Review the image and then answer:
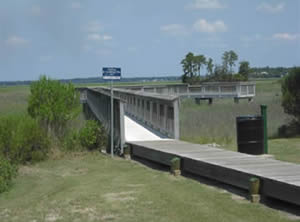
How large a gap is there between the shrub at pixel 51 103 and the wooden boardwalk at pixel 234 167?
406 cm

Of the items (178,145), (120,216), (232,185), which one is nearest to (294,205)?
(232,185)

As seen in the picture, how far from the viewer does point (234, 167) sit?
9.31 m

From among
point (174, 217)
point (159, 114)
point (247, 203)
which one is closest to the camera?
point (174, 217)

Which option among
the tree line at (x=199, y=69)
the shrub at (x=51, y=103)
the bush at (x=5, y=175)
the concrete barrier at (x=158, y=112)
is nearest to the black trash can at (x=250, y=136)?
the concrete barrier at (x=158, y=112)

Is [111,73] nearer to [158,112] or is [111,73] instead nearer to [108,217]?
[158,112]

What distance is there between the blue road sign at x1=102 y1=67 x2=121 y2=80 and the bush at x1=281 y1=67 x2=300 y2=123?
9.28 m

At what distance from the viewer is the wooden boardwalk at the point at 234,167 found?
7.92 m

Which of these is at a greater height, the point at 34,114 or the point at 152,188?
the point at 34,114

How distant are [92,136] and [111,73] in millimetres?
2517

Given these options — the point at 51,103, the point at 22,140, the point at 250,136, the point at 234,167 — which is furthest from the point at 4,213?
the point at 51,103

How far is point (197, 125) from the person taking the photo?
26438 millimetres

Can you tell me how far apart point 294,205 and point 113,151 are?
8067 millimetres

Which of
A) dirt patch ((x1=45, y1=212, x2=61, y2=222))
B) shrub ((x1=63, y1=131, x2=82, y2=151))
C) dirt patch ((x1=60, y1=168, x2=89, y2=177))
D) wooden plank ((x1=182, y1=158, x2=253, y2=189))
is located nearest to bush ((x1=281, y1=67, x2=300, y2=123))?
shrub ((x1=63, y1=131, x2=82, y2=151))

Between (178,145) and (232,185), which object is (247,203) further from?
(178,145)
